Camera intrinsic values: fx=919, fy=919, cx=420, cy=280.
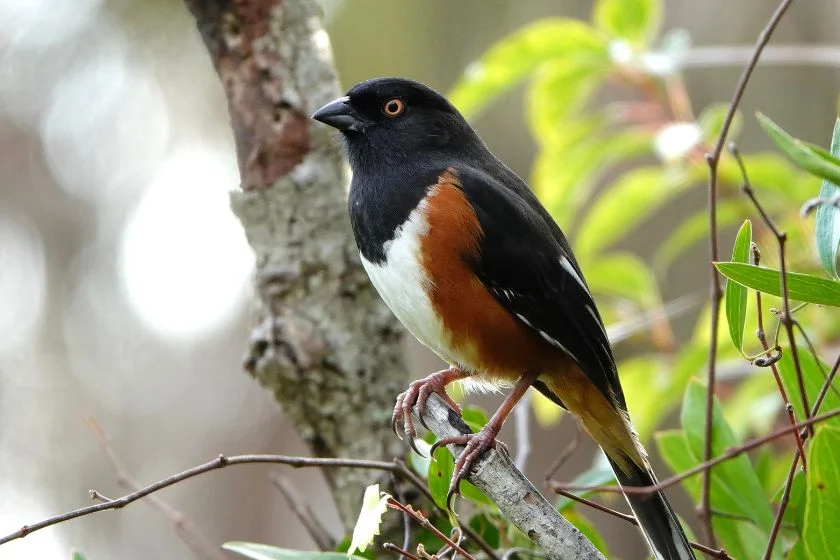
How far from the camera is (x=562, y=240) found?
2.44 meters

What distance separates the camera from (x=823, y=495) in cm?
139

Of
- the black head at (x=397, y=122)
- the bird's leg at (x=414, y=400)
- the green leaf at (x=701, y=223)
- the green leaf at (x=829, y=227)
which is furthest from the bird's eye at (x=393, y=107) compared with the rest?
the green leaf at (x=829, y=227)

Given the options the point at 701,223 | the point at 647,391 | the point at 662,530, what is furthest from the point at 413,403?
the point at 701,223

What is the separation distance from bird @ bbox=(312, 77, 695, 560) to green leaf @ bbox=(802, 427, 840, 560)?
0.62 m

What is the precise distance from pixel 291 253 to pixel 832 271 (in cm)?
140

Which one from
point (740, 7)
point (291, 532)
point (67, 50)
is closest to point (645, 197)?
point (740, 7)

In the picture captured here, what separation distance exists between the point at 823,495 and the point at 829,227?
0.41 meters

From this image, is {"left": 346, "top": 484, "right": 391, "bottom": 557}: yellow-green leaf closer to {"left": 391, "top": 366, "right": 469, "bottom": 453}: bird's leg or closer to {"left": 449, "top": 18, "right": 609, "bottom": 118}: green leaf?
{"left": 391, "top": 366, "right": 469, "bottom": 453}: bird's leg

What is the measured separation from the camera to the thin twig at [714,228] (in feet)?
5.12

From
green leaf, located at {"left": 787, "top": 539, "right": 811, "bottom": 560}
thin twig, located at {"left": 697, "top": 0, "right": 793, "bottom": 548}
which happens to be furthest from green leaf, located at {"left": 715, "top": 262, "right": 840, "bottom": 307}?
green leaf, located at {"left": 787, "top": 539, "right": 811, "bottom": 560}

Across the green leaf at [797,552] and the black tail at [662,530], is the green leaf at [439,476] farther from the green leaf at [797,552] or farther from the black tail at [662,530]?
the green leaf at [797,552]

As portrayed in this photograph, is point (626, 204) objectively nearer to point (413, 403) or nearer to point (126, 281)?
point (413, 403)

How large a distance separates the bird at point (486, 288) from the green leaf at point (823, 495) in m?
0.62

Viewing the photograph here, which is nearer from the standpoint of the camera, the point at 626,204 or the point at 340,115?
the point at 340,115
